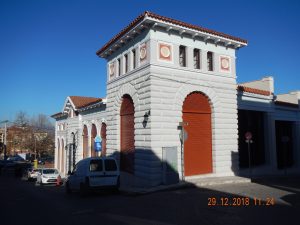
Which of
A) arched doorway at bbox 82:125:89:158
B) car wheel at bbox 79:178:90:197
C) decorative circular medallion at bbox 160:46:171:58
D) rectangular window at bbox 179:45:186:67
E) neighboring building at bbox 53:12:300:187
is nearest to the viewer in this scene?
car wheel at bbox 79:178:90:197

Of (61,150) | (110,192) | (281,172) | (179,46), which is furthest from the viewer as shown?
(61,150)

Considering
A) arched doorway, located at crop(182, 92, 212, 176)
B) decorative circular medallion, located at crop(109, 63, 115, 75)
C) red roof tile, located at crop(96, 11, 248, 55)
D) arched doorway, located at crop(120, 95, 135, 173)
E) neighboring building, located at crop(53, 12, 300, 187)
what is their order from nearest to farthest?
1. red roof tile, located at crop(96, 11, 248, 55)
2. neighboring building, located at crop(53, 12, 300, 187)
3. arched doorway, located at crop(182, 92, 212, 176)
4. arched doorway, located at crop(120, 95, 135, 173)
5. decorative circular medallion, located at crop(109, 63, 115, 75)

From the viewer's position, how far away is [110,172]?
1452 cm

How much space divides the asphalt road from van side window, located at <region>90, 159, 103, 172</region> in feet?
4.48

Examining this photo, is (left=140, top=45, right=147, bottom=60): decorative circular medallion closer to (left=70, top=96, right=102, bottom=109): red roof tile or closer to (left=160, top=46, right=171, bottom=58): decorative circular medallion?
(left=160, top=46, right=171, bottom=58): decorative circular medallion

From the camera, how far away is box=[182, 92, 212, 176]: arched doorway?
17.1 meters

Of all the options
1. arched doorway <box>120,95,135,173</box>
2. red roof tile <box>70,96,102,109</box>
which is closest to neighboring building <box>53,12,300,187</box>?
arched doorway <box>120,95,135,173</box>

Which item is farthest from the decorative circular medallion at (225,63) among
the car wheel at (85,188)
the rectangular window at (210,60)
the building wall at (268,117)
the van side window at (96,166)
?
the car wheel at (85,188)

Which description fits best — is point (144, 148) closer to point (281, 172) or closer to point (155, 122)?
point (155, 122)

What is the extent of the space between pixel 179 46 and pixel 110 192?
8.90 metres

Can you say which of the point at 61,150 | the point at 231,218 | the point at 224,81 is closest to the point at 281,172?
the point at 224,81

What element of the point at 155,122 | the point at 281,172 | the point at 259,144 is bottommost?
the point at 281,172

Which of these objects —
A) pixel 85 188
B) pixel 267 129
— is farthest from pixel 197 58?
pixel 85 188

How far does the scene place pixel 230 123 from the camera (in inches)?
741
